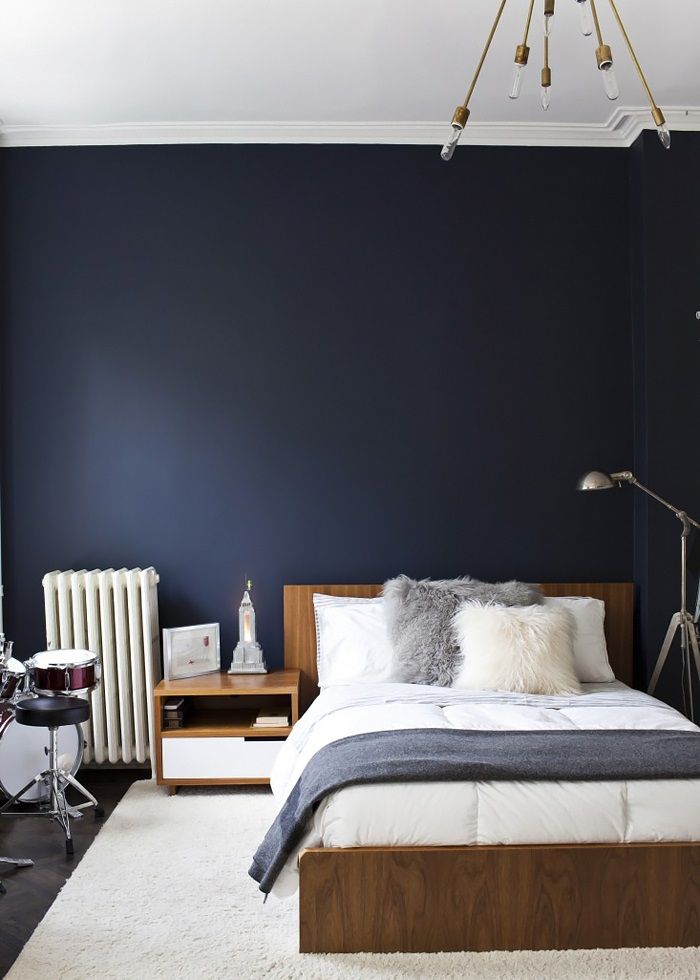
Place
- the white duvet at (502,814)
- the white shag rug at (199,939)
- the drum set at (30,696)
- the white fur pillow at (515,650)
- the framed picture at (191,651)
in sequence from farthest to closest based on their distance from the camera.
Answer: the framed picture at (191,651), the white fur pillow at (515,650), the drum set at (30,696), the white duvet at (502,814), the white shag rug at (199,939)

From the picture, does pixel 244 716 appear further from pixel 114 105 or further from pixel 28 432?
pixel 114 105

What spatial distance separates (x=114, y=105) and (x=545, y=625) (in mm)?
2944

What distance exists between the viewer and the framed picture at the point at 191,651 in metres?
4.09

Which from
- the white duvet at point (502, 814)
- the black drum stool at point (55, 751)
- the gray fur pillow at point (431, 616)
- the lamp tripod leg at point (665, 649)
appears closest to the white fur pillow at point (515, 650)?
the gray fur pillow at point (431, 616)

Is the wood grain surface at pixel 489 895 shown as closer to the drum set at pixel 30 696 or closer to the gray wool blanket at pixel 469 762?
the gray wool blanket at pixel 469 762

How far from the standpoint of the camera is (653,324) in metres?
4.19

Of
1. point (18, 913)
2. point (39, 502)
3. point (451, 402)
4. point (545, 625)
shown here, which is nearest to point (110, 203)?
point (39, 502)

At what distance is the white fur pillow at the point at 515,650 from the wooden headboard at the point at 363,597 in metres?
0.52

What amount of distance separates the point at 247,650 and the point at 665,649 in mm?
1904

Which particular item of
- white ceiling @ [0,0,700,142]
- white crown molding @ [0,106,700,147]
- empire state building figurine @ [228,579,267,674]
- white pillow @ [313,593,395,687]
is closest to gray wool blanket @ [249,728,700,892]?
white pillow @ [313,593,395,687]

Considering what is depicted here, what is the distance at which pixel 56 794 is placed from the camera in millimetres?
3555

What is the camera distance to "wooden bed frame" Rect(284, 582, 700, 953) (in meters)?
2.62

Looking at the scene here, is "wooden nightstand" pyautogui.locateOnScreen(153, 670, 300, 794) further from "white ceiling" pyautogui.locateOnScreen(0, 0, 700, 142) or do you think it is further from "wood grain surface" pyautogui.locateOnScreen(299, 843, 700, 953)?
"white ceiling" pyautogui.locateOnScreen(0, 0, 700, 142)

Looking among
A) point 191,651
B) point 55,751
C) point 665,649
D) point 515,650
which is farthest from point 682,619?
point 55,751
